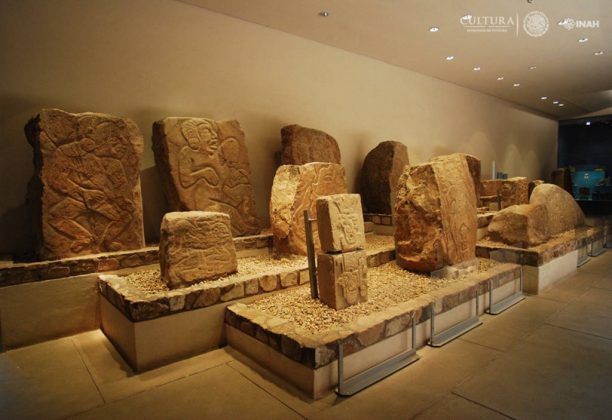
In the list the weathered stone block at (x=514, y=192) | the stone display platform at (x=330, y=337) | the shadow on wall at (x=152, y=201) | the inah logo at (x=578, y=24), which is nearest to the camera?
the stone display platform at (x=330, y=337)

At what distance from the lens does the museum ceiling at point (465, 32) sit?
14.7 feet

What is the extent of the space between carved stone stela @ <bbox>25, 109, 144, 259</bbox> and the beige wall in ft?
1.66

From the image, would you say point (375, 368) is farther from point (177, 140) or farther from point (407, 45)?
point (407, 45)

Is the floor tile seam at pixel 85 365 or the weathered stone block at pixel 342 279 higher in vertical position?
the weathered stone block at pixel 342 279

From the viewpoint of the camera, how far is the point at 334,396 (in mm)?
2111

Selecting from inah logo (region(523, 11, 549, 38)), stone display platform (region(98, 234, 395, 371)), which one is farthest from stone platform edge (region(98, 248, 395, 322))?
inah logo (region(523, 11, 549, 38))

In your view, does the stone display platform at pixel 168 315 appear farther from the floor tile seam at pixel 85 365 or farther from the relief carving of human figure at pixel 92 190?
the relief carving of human figure at pixel 92 190

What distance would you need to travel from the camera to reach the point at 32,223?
3268 millimetres

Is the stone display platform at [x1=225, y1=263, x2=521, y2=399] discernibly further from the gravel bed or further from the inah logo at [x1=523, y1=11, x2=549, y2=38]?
the inah logo at [x1=523, y1=11, x2=549, y2=38]

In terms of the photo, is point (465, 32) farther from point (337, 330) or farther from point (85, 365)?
point (85, 365)

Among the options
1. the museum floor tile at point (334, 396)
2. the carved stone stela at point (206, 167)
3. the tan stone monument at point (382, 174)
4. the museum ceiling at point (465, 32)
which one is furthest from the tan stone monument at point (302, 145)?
the museum floor tile at point (334, 396)

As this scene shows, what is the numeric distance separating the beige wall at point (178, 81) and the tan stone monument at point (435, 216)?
6.96 feet

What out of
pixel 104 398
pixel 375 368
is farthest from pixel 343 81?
pixel 104 398

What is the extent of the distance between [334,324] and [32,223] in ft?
9.08
